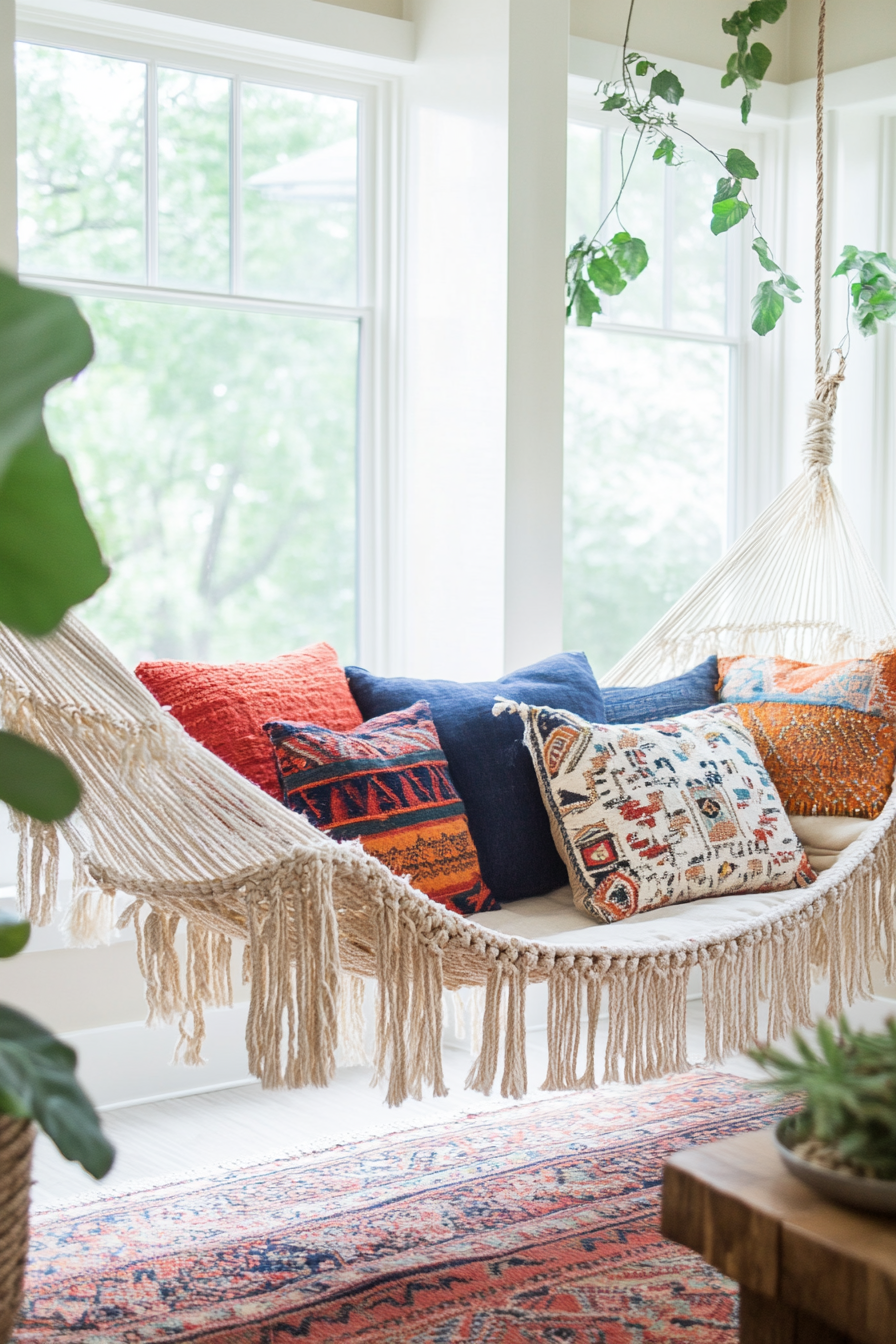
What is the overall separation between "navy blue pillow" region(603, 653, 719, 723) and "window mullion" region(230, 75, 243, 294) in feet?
3.74

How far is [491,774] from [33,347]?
4.49 feet

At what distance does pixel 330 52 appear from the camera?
2684 mm

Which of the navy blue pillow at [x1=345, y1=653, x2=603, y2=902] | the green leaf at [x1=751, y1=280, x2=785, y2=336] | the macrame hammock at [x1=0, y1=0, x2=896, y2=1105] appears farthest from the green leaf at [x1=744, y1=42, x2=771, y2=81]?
the macrame hammock at [x1=0, y1=0, x2=896, y2=1105]

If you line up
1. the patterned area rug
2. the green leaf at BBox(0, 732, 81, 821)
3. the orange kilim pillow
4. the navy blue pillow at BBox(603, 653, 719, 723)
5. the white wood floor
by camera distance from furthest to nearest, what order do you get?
the navy blue pillow at BBox(603, 653, 719, 723)
the orange kilim pillow
the white wood floor
the patterned area rug
the green leaf at BBox(0, 732, 81, 821)

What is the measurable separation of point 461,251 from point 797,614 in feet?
3.35

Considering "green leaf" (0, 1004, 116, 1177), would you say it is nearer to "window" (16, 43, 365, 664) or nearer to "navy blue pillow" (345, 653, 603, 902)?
"navy blue pillow" (345, 653, 603, 902)

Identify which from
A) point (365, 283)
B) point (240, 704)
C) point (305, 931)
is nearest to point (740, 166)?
point (365, 283)

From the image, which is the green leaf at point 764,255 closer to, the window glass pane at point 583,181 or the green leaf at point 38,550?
the window glass pane at point 583,181

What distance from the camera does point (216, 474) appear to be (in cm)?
269

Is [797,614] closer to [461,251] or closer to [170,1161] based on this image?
[461,251]

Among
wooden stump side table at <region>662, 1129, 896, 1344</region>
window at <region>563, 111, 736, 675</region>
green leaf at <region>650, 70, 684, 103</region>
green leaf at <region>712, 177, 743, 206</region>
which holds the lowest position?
wooden stump side table at <region>662, 1129, 896, 1344</region>

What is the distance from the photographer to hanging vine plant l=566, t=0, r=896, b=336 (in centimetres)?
282

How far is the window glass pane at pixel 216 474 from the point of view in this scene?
8.45 feet

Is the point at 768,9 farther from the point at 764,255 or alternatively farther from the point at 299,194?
the point at 299,194
